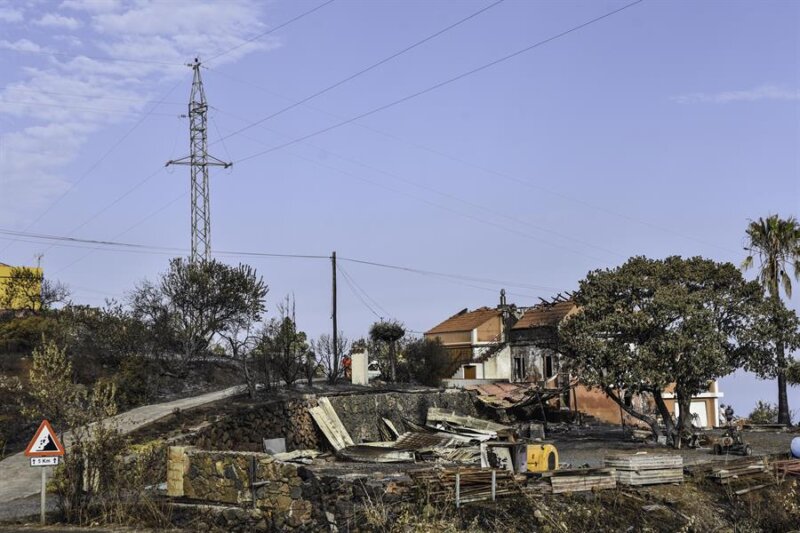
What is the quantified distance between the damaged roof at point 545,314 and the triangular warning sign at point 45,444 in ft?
125

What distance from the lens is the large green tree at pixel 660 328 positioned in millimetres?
34250

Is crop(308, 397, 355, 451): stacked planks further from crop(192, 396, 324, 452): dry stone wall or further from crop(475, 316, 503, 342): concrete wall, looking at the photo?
crop(475, 316, 503, 342): concrete wall

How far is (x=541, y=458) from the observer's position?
85.6 ft

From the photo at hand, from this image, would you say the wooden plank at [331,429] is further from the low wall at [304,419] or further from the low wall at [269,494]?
the low wall at [269,494]

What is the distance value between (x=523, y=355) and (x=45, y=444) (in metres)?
41.0

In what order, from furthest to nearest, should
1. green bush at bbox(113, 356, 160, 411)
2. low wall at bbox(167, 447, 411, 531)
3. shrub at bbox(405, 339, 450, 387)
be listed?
shrub at bbox(405, 339, 450, 387)
green bush at bbox(113, 356, 160, 411)
low wall at bbox(167, 447, 411, 531)

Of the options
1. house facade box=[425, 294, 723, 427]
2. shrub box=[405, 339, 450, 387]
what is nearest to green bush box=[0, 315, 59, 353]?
shrub box=[405, 339, 450, 387]

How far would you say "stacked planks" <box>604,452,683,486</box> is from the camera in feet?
78.7

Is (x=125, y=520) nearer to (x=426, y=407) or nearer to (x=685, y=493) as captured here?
(x=685, y=493)

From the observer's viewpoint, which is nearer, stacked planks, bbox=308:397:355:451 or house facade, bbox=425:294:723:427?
stacked planks, bbox=308:397:355:451

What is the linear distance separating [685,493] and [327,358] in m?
25.0

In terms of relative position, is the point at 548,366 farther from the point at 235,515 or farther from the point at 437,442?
the point at 235,515

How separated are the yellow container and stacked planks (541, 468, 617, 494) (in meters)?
2.14

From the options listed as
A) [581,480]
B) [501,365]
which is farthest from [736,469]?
[501,365]
